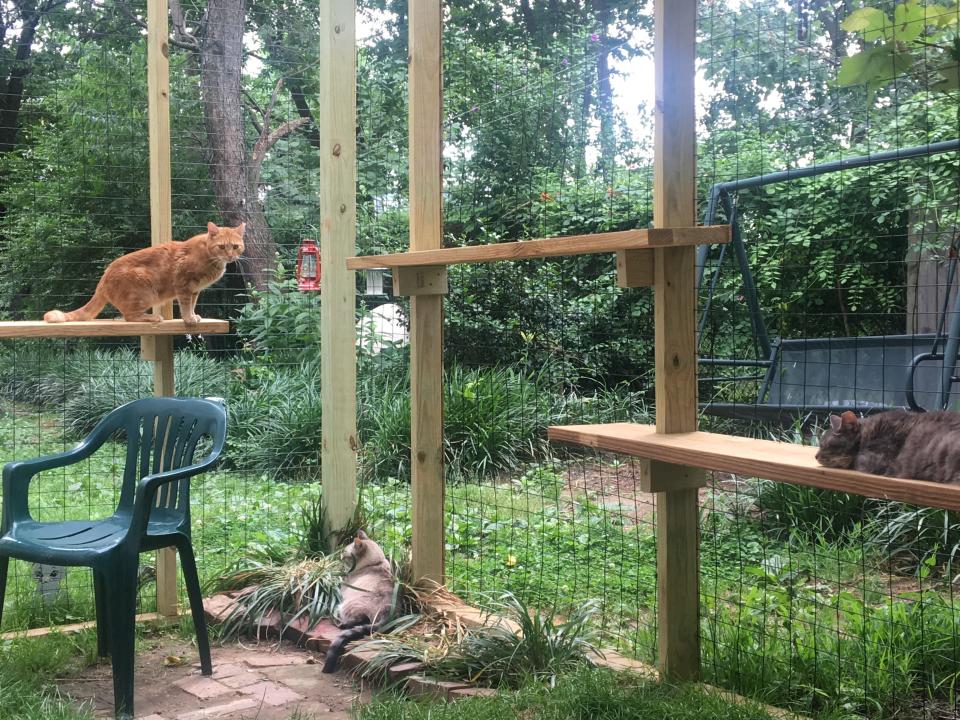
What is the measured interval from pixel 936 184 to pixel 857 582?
2.11 meters

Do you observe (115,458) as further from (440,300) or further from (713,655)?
(713,655)

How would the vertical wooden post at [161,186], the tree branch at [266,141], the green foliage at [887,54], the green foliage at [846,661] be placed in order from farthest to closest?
1. the tree branch at [266,141]
2. the vertical wooden post at [161,186]
3. the green foliage at [846,661]
4. the green foliage at [887,54]

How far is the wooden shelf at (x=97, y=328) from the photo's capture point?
12.0ft

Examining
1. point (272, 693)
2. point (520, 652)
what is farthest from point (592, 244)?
point (272, 693)

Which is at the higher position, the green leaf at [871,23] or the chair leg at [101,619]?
the green leaf at [871,23]

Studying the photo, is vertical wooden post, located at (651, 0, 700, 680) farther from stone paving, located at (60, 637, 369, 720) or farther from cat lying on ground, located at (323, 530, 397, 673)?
cat lying on ground, located at (323, 530, 397, 673)

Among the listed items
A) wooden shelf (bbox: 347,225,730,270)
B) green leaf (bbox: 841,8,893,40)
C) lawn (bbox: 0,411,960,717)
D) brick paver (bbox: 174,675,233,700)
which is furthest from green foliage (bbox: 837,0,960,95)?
brick paver (bbox: 174,675,233,700)

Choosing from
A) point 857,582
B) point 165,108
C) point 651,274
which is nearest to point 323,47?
point 165,108

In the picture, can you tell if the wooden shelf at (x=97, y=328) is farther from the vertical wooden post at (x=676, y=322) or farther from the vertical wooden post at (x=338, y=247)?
the vertical wooden post at (x=676, y=322)

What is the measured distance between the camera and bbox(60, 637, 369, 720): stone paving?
309cm

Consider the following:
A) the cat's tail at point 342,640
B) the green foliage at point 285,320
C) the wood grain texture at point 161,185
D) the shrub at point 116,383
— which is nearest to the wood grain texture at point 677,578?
the cat's tail at point 342,640

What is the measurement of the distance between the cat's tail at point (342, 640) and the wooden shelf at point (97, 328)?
1.38 m

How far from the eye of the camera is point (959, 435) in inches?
79.8

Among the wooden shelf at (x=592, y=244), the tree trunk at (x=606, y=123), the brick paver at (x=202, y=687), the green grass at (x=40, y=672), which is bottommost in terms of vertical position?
the brick paver at (x=202, y=687)
